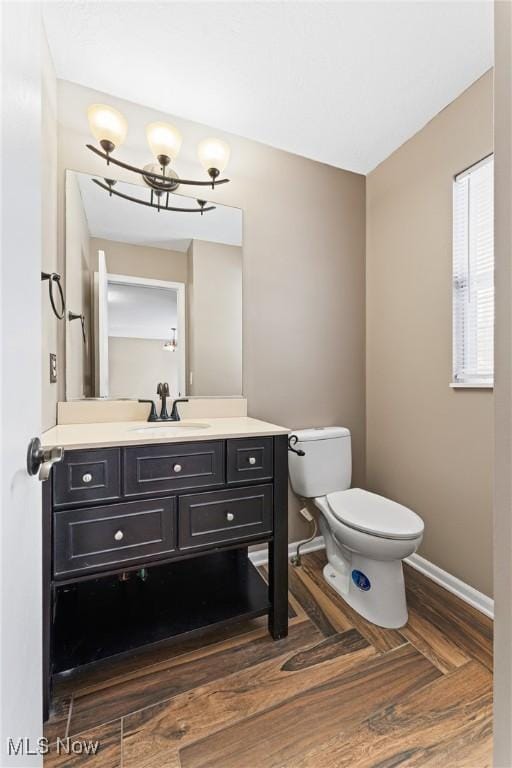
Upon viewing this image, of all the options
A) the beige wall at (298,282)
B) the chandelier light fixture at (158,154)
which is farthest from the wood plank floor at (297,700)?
the chandelier light fixture at (158,154)

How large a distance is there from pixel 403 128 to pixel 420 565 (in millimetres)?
2456

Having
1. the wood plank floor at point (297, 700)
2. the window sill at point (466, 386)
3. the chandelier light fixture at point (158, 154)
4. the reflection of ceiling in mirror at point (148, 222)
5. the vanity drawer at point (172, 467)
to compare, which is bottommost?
the wood plank floor at point (297, 700)

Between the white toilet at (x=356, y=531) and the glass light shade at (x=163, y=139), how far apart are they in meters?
1.60

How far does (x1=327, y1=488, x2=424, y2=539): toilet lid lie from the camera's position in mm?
1404

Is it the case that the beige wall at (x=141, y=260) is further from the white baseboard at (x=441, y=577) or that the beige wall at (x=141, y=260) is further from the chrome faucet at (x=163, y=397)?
the white baseboard at (x=441, y=577)

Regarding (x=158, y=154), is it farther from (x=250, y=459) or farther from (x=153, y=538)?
(x=153, y=538)

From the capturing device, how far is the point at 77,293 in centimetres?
163

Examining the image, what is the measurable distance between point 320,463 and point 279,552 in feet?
2.11

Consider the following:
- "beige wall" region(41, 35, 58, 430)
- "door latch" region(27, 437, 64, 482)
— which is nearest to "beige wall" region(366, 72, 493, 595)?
"door latch" region(27, 437, 64, 482)

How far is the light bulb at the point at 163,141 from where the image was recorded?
1593 mm

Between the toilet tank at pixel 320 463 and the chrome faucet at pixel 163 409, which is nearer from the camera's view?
the chrome faucet at pixel 163 409

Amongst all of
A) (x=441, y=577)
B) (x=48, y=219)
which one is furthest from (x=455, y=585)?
(x=48, y=219)

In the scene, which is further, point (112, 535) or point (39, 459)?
point (112, 535)

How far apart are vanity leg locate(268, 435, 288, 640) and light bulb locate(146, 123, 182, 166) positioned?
4.87 feet
